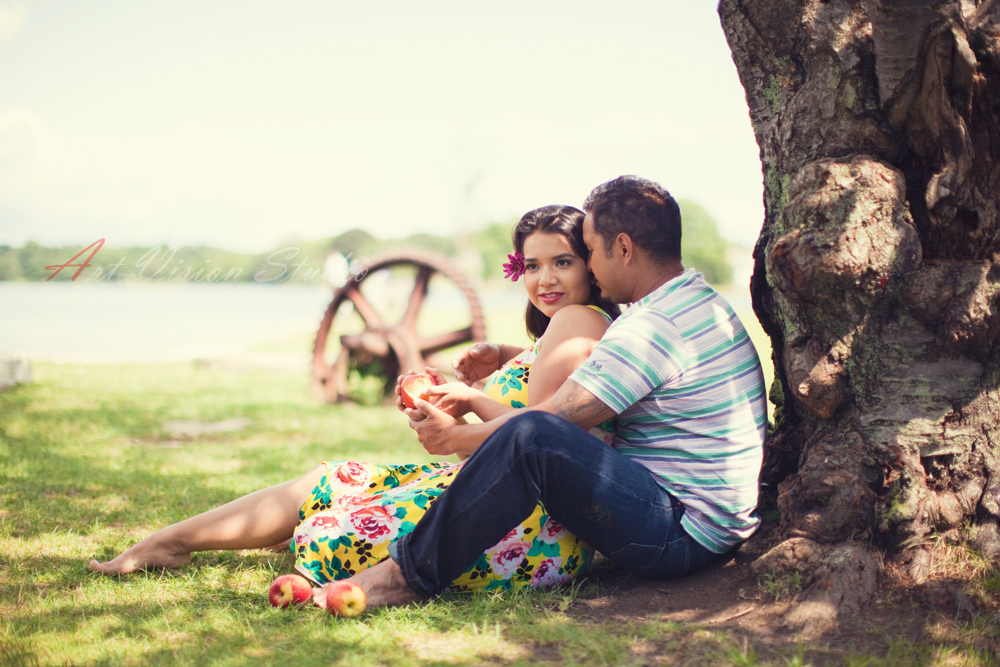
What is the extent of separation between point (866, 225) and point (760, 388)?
0.69 meters

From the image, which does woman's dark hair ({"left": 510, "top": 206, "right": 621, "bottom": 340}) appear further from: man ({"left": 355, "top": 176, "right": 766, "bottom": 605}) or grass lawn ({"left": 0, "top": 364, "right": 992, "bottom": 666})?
grass lawn ({"left": 0, "top": 364, "right": 992, "bottom": 666})

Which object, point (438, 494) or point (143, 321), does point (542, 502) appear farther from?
point (143, 321)

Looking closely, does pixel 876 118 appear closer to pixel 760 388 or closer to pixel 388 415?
pixel 760 388

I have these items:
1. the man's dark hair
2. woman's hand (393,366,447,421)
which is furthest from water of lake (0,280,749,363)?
the man's dark hair

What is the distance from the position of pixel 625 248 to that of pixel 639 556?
3.76 ft

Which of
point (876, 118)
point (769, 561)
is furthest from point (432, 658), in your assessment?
point (876, 118)

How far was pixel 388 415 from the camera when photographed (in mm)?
8344

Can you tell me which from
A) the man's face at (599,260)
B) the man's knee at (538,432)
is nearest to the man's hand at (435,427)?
the man's knee at (538,432)

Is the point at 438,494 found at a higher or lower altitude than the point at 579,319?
lower

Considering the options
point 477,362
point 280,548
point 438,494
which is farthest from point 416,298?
point 438,494

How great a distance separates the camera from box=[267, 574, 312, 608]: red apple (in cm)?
265

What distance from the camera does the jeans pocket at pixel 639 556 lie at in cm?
261

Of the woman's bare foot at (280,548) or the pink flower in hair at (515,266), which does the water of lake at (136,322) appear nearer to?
the pink flower in hair at (515,266)

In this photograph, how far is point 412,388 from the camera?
2.89m
